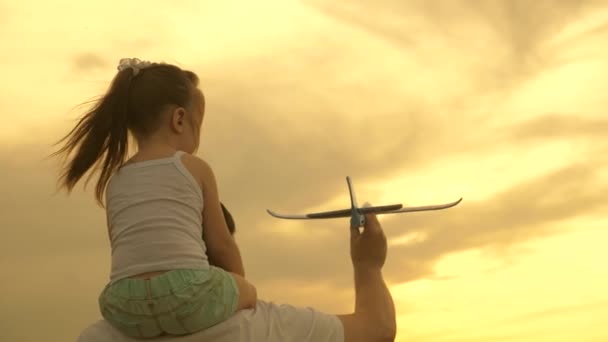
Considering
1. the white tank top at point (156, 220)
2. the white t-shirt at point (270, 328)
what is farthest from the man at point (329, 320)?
the white tank top at point (156, 220)

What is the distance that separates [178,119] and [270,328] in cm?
141

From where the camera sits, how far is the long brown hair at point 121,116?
6684mm

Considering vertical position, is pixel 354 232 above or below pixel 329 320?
above

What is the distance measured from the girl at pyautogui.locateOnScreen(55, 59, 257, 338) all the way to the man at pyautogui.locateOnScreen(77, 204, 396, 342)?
9 centimetres

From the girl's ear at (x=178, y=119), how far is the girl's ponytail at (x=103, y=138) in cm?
34

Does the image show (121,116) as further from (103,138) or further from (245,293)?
(245,293)

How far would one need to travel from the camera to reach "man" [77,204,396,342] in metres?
A: 6.25

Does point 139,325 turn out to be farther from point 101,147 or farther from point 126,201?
point 101,147

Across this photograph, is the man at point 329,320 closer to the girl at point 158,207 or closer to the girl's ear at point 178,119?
the girl at point 158,207

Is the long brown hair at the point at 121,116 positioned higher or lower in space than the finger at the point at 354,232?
higher

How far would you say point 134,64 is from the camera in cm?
699

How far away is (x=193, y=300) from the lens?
6.02 metres

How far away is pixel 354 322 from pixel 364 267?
1.41 ft

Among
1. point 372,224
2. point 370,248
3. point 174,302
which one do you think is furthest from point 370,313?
point 174,302
